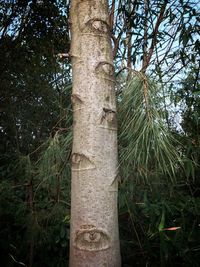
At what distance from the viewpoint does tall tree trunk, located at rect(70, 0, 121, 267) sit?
0.60m

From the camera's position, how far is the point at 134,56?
1.63m

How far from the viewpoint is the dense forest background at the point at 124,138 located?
0.78m

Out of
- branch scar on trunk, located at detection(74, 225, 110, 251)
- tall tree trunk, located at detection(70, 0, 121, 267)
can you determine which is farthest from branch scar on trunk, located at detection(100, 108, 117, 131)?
Result: branch scar on trunk, located at detection(74, 225, 110, 251)

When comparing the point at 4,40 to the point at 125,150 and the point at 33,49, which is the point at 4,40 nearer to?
the point at 33,49

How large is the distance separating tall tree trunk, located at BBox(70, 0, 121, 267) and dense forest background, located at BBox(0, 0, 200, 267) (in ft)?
0.34

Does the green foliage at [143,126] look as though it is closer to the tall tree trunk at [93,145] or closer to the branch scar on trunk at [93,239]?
the tall tree trunk at [93,145]

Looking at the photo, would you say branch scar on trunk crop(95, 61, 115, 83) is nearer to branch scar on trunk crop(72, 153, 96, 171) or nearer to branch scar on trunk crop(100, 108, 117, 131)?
branch scar on trunk crop(100, 108, 117, 131)

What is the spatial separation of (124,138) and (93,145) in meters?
0.18

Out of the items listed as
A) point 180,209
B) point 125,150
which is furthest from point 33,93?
point 125,150

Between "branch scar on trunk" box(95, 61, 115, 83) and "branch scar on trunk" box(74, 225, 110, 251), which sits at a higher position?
"branch scar on trunk" box(95, 61, 115, 83)

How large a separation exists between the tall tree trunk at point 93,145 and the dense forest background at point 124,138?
0.10 meters

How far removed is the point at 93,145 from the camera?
627 mm

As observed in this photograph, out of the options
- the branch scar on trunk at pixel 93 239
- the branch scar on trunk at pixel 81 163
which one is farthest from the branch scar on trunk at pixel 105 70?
the branch scar on trunk at pixel 93 239

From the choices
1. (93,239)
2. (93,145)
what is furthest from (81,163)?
(93,239)
